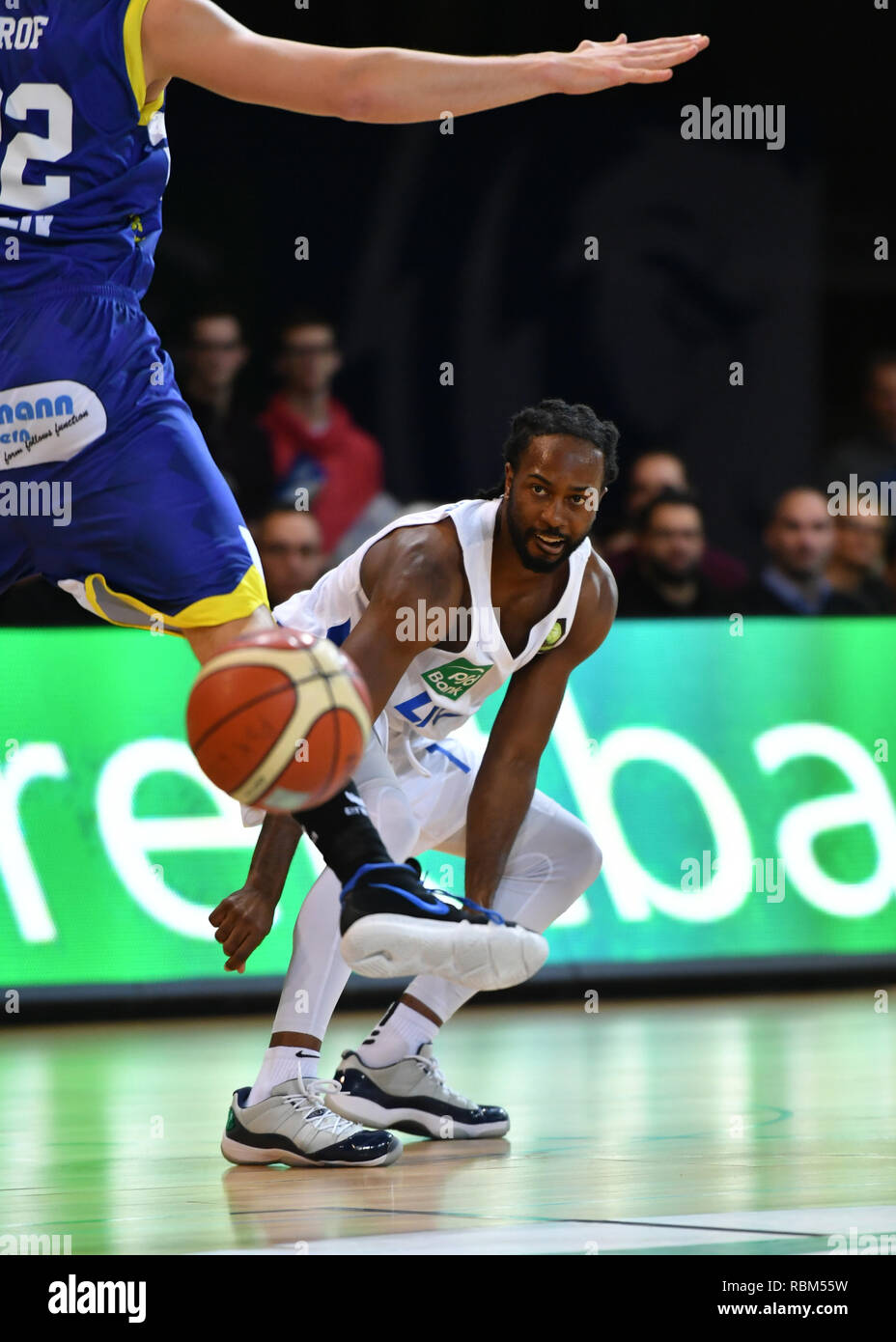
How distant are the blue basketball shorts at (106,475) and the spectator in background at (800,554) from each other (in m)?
6.13

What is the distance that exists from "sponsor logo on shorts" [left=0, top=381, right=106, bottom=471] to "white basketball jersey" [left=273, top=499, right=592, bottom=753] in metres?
1.31

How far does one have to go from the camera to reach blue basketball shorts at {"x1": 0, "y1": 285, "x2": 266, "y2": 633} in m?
4.14

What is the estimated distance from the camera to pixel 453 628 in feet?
17.4

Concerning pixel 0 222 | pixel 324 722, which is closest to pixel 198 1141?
pixel 324 722

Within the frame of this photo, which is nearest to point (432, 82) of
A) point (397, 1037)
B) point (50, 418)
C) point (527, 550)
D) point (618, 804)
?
point (50, 418)

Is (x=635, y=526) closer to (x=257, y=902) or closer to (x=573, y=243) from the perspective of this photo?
(x=573, y=243)

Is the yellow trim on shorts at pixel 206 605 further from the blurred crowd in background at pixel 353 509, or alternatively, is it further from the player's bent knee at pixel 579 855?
the blurred crowd in background at pixel 353 509

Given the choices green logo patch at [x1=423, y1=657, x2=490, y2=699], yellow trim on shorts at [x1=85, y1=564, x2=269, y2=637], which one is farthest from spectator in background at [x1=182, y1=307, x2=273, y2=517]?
yellow trim on shorts at [x1=85, y1=564, x2=269, y2=637]

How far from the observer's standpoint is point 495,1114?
18.2 ft

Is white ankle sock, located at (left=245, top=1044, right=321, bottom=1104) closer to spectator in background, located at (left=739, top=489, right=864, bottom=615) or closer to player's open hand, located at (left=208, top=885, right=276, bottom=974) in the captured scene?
player's open hand, located at (left=208, top=885, right=276, bottom=974)

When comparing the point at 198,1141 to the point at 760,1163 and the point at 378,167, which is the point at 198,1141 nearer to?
the point at 760,1163

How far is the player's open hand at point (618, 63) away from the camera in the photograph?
157 inches

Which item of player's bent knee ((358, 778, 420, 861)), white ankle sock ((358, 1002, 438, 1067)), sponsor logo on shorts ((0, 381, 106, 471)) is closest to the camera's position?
sponsor logo on shorts ((0, 381, 106, 471))

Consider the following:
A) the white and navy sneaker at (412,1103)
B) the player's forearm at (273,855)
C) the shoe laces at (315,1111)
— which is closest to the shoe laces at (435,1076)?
the white and navy sneaker at (412,1103)
